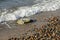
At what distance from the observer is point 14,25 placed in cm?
725

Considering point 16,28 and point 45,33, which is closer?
point 45,33

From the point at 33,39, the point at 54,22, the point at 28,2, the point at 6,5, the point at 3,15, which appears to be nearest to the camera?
the point at 33,39

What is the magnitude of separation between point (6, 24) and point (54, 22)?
164 centimetres

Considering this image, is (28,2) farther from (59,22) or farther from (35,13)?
(59,22)

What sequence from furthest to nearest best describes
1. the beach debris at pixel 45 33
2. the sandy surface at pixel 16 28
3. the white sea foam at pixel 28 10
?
the white sea foam at pixel 28 10, the sandy surface at pixel 16 28, the beach debris at pixel 45 33

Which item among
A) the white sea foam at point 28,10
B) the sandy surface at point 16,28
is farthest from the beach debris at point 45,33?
the white sea foam at point 28,10

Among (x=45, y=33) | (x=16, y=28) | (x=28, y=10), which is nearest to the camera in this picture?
(x=45, y=33)

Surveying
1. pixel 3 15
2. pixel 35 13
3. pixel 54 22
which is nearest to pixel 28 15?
pixel 35 13

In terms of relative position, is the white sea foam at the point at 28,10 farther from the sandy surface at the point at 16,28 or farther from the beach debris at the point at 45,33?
the beach debris at the point at 45,33

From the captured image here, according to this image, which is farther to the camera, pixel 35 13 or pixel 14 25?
pixel 35 13

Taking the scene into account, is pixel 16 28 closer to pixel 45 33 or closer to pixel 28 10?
pixel 45 33

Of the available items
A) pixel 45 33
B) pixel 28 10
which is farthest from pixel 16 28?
pixel 28 10

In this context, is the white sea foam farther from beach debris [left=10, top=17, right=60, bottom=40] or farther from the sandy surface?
beach debris [left=10, top=17, right=60, bottom=40]

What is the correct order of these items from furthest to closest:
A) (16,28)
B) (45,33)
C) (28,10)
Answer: (28,10) < (16,28) < (45,33)
